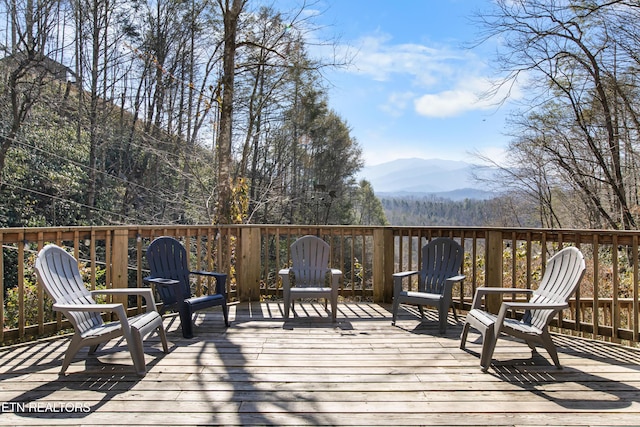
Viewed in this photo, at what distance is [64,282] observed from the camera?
9.62ft

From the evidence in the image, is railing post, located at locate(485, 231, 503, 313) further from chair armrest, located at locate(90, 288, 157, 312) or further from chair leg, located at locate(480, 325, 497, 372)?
chair armrest, located at locate(90, 288, 157, 312)

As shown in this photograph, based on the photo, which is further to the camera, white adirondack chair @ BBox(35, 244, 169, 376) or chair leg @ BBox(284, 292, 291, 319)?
chair leg @ BBox(284, 292, 291, 319)

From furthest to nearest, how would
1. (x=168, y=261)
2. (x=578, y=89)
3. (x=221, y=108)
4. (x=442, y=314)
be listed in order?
1. (x=578, y=89)
2. (x=221, y=108)
3. (x=168, y=261)
4. (x=442, y=314)

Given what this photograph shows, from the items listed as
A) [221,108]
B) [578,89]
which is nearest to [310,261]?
[221,108]

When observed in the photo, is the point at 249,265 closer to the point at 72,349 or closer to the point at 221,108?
the point at 72,349

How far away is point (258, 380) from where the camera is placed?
8.70 feet

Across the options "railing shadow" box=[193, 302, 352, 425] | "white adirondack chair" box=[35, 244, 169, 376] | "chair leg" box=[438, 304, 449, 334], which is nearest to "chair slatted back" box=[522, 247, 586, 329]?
"chair leg" box=[438, 304, 449, 334]

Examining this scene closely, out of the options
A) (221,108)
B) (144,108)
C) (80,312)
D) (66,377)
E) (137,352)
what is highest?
(144,108)

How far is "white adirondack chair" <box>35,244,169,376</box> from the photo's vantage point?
2.67 metres

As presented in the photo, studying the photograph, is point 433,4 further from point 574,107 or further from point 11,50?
point 11,50

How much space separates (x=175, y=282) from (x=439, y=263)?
104 inches

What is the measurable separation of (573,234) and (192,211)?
8.36 m

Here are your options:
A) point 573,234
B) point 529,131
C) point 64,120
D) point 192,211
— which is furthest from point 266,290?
point 64,120

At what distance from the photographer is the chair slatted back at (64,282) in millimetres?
2696
